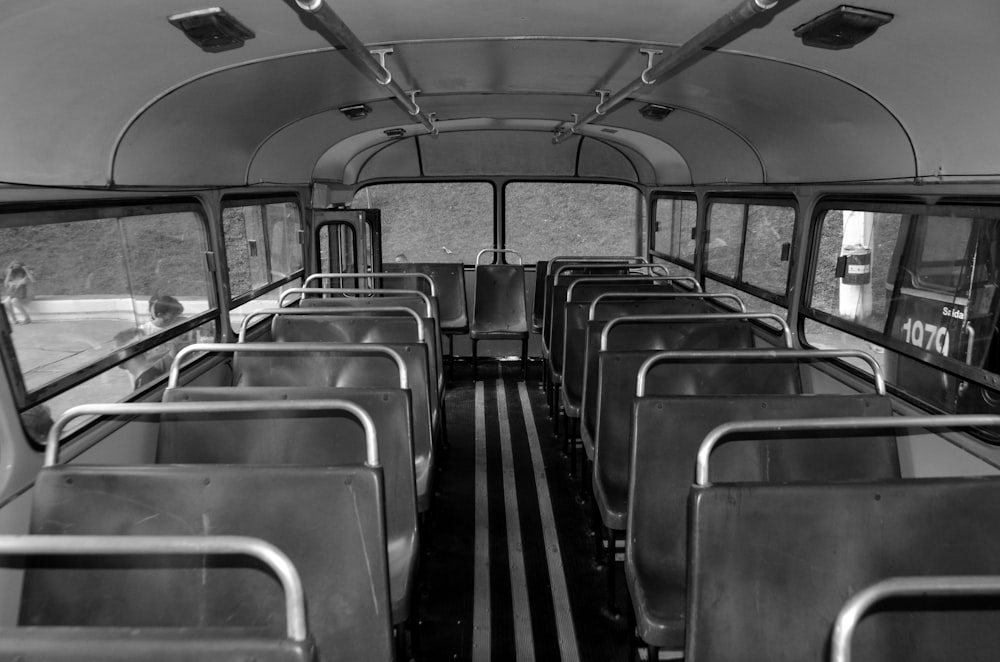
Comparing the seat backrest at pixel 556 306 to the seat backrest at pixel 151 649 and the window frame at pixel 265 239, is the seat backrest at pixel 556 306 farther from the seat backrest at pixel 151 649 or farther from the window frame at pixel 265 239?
the seat backrest at pixel 151 649

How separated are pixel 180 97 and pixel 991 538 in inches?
129

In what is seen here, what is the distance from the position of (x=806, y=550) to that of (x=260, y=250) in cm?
414

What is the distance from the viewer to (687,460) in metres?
2.30

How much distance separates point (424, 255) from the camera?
24.3ft

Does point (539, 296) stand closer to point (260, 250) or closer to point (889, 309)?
point (260, 250)

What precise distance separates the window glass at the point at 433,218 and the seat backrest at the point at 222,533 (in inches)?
228

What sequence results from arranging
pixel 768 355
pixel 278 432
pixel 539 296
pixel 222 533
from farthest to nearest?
pixel 539 296
pixel 768 355
pixel 278 432
pixel 222 533

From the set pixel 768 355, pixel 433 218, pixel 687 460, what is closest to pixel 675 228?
pixel 433 218

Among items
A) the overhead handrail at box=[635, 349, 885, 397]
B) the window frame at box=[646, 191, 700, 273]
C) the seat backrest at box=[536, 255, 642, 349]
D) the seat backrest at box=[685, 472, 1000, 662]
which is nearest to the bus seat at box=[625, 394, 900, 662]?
the overhead handrail at box=[635, 349, 885, 397]

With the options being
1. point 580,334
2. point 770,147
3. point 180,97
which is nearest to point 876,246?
point 770,147

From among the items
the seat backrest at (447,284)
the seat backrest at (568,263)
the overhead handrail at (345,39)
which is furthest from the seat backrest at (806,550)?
the seat backrest at (447,284)

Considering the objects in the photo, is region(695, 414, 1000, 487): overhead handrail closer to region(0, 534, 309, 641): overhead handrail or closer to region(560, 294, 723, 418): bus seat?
region(0, 534, 309, 641): overhead handrail

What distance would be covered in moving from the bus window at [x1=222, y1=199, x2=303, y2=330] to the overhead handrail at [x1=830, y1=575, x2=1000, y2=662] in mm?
3596

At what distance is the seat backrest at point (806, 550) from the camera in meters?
1.60
